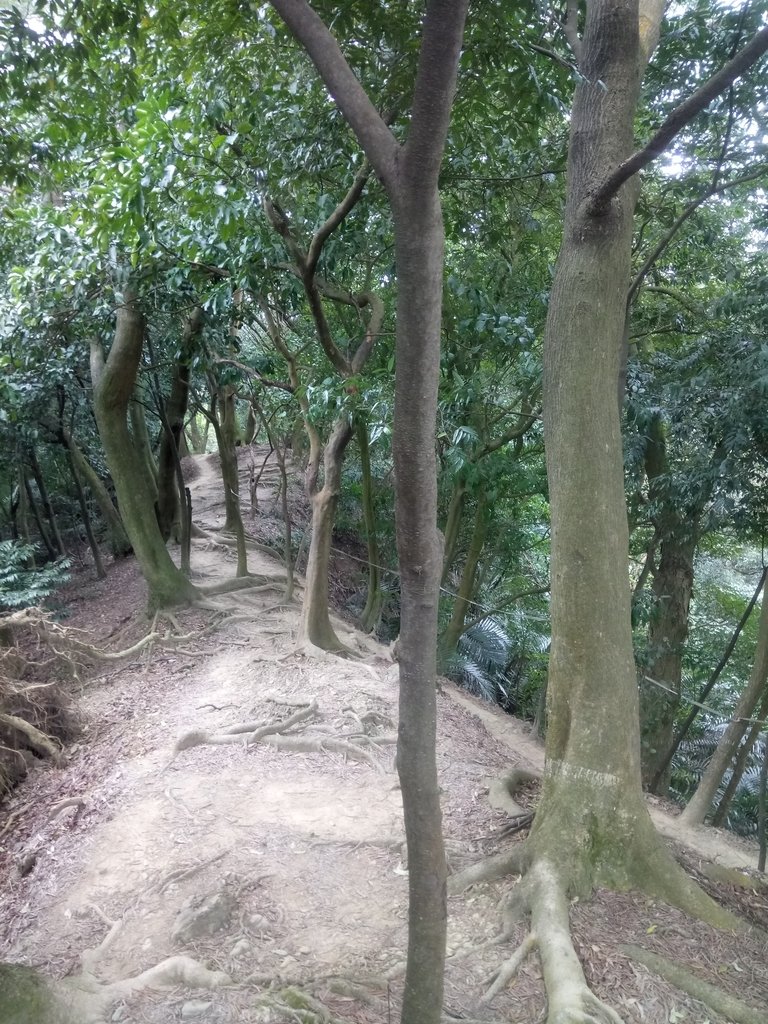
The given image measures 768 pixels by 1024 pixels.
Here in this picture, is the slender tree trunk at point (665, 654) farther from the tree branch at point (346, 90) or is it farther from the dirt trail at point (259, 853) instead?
the tree branch at point (346, 90)

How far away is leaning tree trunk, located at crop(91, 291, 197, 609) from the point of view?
31.2 feet

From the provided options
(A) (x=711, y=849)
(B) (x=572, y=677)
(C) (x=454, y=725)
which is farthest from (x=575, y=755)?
(C) (x=454, y=725)

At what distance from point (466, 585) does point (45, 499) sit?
905cm

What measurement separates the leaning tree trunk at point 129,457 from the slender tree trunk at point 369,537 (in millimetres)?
2775

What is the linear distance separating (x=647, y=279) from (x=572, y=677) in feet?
23.3

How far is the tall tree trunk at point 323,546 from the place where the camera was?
8398 millimetres

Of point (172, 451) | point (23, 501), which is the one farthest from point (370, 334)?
point (23, 501)

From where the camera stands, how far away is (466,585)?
10.9 metres

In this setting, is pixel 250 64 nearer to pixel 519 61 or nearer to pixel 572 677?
pixel 519 61

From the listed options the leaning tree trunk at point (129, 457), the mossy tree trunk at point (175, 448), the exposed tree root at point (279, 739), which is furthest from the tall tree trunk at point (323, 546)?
the mossy tree trunk at point (175, 448)

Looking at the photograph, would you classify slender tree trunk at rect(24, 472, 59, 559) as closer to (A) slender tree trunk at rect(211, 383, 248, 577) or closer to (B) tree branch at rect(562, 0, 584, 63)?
(A) slender tree trunk at rect(211, 383, 248, 577)

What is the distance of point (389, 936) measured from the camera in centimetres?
374

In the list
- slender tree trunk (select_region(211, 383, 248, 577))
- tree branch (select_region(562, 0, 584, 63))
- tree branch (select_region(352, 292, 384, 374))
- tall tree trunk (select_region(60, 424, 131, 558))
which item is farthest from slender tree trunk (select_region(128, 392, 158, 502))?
tree branch (select_region(562, 0, 584, 63))

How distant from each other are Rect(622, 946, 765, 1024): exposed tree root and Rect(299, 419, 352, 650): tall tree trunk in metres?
5.72
